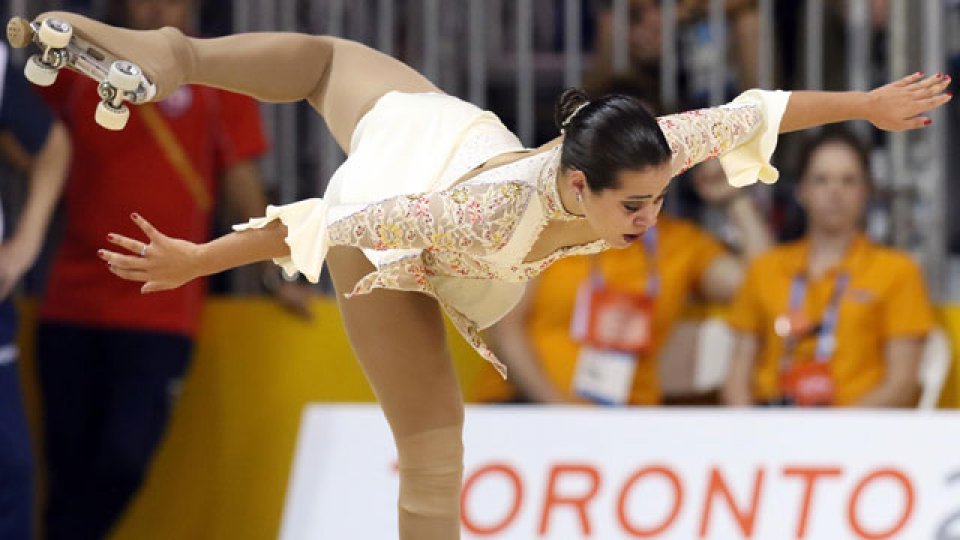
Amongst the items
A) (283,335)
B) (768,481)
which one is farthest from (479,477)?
(283,335)

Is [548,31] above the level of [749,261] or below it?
above

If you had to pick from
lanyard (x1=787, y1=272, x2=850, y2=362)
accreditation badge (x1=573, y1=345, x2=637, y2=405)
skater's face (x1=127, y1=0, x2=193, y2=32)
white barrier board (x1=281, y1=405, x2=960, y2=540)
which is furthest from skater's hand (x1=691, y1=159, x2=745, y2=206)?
skater's face (x1=127, y1=0, x2=193, y2=32)

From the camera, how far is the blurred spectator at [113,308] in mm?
5605

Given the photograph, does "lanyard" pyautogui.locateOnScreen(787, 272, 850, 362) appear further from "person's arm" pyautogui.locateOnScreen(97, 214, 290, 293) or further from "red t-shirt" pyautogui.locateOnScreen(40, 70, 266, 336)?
"person's arm" pyautogui.locateOnScreen(97, 214, 290, 293)

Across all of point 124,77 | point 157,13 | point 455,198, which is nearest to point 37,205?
point 157,13

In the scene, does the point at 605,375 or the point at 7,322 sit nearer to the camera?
the point at 7,322

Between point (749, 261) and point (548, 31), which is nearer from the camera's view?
point (749, 261)

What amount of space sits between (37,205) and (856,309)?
7.84 feet

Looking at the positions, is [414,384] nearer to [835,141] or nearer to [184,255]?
[184,255]

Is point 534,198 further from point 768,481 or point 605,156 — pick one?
A: point 768,481

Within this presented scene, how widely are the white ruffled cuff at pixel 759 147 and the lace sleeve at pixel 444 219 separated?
51cm

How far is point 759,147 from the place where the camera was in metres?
3.86

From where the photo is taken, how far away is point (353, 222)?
3.64 metres

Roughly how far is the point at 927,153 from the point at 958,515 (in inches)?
55.6
